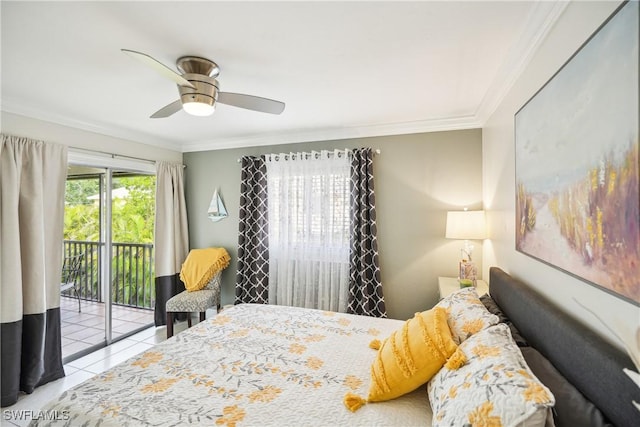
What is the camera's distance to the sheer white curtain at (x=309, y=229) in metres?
3.45

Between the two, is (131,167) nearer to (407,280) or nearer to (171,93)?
(171,93)

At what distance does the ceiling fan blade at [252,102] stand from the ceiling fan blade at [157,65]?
263mm

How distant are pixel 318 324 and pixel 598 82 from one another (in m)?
2.12

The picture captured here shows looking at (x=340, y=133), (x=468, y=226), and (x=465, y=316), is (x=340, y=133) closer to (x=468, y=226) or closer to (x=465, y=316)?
(x=468, y=226)

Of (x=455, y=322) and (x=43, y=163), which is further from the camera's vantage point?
(x=43, y=163)

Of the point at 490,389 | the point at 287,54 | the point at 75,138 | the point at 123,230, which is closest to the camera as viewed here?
the point at 490,389

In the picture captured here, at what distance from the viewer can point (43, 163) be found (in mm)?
2641

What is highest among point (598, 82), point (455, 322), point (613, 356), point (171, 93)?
point (171, 93)

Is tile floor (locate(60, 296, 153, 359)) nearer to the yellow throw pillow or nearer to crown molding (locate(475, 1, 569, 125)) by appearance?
the yellow throw pillow

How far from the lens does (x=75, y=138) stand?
2.99 meters

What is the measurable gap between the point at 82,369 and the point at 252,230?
89.5 inches

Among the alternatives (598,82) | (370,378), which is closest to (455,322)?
(370,378)

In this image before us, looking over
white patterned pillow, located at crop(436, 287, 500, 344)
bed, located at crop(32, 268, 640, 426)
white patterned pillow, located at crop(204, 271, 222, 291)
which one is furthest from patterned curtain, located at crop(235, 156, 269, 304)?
white patterned pillow, located at crop(436, 287, 500, 344)

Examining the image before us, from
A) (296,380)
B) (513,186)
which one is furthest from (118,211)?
(513,186)
